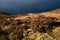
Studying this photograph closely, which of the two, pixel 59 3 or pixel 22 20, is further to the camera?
pixel 59 3

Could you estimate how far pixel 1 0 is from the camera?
646 ft

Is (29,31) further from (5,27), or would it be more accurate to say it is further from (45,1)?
(45,1)

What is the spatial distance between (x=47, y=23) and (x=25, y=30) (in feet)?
11.8

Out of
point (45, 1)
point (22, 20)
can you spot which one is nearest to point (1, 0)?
point (45, 1)

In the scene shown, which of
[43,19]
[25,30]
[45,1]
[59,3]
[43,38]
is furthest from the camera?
[45,1]

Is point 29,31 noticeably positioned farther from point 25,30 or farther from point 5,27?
point 5,27

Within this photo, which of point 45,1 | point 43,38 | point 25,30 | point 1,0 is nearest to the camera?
point 43,38

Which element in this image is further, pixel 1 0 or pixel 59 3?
pixel 1 0

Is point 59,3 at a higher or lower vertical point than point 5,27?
lower

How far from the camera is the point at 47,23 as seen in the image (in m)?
33.1

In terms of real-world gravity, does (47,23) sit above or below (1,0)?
above

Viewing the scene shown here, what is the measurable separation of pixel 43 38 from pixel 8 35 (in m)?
5.18

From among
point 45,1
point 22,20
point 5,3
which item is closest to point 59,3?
point 45,1

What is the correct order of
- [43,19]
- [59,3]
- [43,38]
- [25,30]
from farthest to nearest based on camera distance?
1. [59,3]
2. [43,19]
3. [25,30]
4. [43,38]
